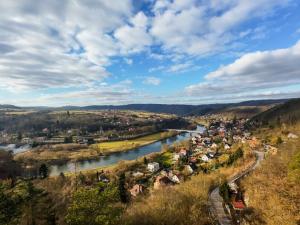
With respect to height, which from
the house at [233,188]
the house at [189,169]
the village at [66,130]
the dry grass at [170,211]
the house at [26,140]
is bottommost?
the house at [26,140]

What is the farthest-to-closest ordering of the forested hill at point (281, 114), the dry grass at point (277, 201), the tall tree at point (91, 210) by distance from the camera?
the forested hill at point (281, 114) < the dry grass at point (277, 201) < the tall tree at point (91, 210)

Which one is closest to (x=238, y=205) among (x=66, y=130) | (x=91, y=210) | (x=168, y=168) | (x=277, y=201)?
(x=277, y=201)

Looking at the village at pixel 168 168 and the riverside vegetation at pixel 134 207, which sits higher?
the riverside vegetation at pixel 134 207

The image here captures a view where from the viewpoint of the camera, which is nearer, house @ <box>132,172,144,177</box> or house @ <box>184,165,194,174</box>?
house @ <box>132,172,144,177</box>

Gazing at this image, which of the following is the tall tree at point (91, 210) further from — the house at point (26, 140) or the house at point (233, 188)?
the house at point (26, 140)

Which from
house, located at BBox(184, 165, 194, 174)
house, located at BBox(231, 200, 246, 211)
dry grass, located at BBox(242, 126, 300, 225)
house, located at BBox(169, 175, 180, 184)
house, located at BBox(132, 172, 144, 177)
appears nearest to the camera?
dry grass, located at BBox(242, 126, 300, 225)

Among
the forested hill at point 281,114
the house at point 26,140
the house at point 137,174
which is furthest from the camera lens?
the house at point 26,140

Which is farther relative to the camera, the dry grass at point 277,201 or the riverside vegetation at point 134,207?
the dry grass at point 277,201

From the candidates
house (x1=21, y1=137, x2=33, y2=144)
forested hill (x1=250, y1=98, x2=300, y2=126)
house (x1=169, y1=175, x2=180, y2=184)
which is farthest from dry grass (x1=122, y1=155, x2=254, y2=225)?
house (x1=21, y1=137, x2=33, y2=144)

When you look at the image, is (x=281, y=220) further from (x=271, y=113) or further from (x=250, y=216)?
(x=271, y=113)

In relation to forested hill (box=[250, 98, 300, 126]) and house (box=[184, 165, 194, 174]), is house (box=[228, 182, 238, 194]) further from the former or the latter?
forested hill (box=[250, 98, 300, 126])

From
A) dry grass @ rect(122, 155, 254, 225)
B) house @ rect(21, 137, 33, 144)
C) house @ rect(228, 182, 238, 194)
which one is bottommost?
house @ rect(21, 137, 33, 144)

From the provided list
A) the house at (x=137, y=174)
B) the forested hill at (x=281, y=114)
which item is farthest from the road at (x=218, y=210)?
the forested hill at (x=281, y=114)

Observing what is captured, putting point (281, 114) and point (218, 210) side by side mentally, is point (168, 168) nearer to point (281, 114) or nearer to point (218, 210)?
point (218, 210)
